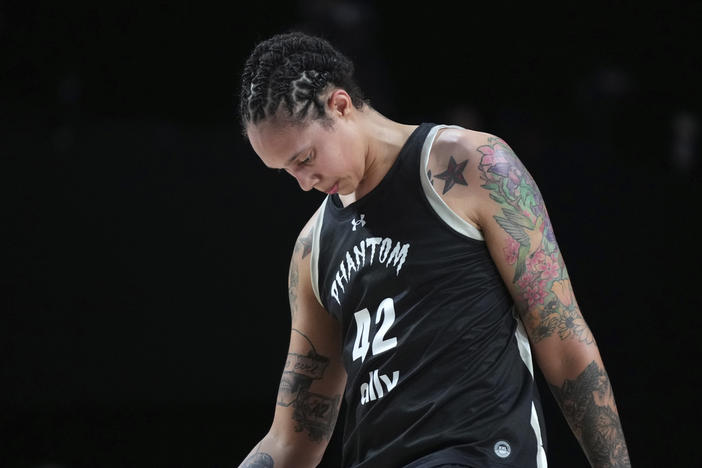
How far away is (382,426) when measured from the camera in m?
1.59

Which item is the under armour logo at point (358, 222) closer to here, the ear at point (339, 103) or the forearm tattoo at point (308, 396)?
the ear at point (339, 103)

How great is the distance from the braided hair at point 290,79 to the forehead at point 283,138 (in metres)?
0.01

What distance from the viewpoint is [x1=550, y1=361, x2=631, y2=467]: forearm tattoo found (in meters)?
1.56

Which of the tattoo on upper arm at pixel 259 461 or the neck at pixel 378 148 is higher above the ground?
the neck at pixel 378 148

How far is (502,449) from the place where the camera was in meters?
1.51

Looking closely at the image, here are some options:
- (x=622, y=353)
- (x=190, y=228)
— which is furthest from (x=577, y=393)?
(x=190, y=228)

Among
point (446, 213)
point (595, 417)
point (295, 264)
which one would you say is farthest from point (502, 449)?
point (295, 264)

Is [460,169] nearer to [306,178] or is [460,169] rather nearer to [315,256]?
[306,178]

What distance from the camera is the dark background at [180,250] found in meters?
3.11

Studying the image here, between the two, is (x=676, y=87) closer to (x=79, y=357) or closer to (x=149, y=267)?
(x=149, y=267)

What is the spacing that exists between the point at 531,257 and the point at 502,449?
33cm

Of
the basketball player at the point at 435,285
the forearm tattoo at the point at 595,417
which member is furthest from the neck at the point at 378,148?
the forearm tattoo at the point at 595,417

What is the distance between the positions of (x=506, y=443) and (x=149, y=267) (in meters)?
1.98

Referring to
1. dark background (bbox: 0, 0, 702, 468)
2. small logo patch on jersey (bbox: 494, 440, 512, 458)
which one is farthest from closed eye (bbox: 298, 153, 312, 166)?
dark background (bbox: 0, 0, 702, 468)
